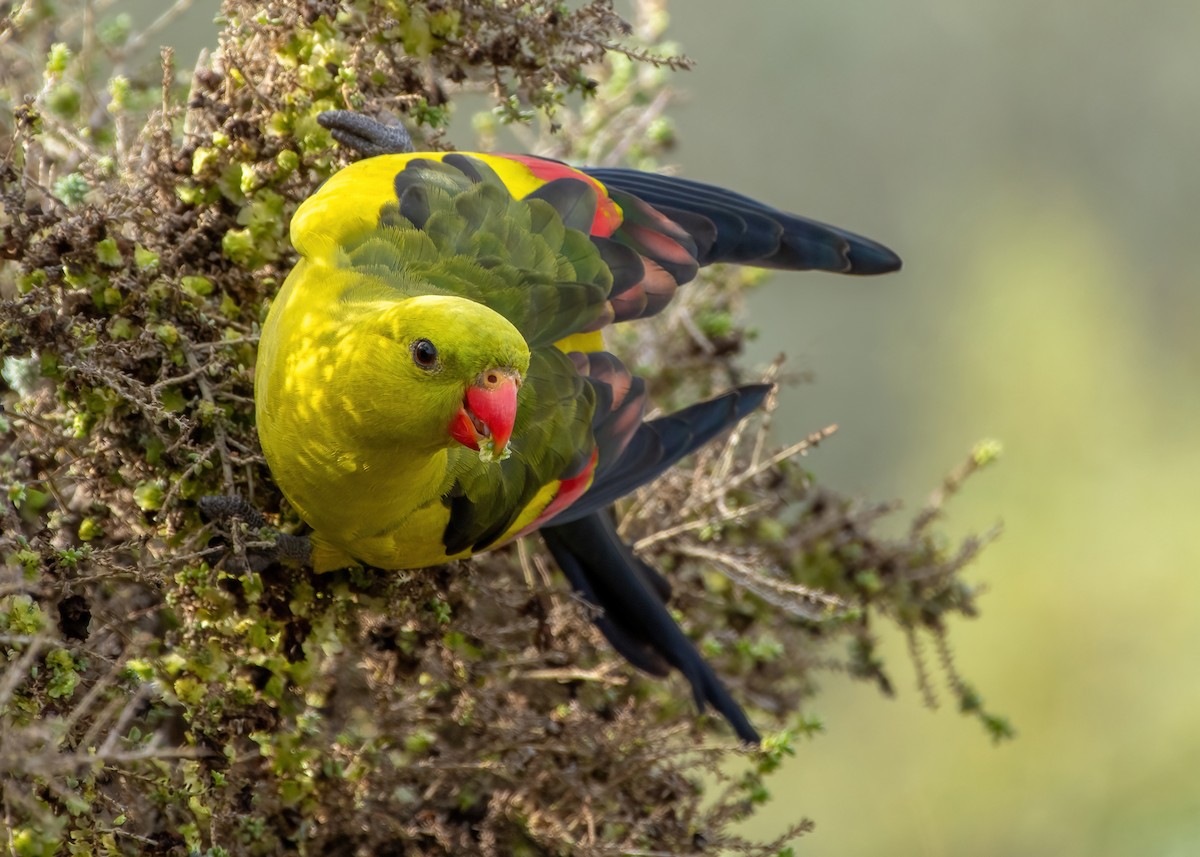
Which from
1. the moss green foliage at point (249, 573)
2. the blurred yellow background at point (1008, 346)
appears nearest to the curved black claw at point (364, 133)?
the moss green foliage at point (249, 573)

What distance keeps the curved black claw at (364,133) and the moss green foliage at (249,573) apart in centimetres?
3

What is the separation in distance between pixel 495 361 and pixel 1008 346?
8.29m

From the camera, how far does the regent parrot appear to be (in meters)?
2.03

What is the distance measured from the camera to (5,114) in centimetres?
262

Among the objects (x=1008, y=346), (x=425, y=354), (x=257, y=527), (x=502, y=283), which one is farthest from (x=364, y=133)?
(x=1008, y=346)

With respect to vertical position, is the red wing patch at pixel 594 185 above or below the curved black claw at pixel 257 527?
above

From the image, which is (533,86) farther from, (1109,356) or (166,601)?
(1109,356)

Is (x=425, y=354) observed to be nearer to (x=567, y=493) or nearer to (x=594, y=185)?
(x=567, y=493)

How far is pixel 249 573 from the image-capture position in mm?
1953

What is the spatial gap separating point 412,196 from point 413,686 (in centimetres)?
94

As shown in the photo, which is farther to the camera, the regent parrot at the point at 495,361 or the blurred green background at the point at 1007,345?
the blurred green background at the point at 1007,345

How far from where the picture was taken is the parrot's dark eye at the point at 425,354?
197cm

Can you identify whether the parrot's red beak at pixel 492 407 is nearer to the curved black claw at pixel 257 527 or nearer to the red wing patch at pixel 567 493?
the curved black claw at pixel 257 527

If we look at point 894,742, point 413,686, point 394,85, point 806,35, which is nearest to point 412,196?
point 394,85
